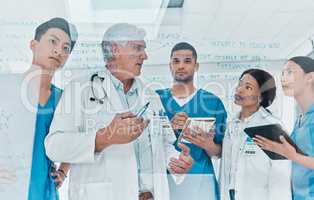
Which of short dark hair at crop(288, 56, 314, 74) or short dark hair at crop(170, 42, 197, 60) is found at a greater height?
short dark hair at crop(170, 42, 197, 60)

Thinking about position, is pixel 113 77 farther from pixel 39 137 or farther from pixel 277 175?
pixel 277 175

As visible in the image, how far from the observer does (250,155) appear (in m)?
1.66

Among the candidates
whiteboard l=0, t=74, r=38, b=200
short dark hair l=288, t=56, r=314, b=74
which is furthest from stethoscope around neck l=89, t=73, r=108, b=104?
short dark hair l=288, t=56, r=314, b=74

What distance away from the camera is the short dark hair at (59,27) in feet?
5.41

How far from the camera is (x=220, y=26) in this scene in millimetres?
1669

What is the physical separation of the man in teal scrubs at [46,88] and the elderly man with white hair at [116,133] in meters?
0.03

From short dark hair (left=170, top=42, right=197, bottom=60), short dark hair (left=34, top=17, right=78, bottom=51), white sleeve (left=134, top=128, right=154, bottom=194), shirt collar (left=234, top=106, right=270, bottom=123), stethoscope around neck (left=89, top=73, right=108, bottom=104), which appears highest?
short dark hair (left=34, top=17, right=78, bottom=51)

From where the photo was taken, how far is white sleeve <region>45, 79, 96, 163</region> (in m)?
1.62

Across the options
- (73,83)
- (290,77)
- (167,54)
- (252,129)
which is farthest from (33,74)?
(290,77)

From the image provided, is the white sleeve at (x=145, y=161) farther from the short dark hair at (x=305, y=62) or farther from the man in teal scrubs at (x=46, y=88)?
the short dark hair at (x=305, y=62)

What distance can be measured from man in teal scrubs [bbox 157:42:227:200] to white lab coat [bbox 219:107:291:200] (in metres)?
0.04

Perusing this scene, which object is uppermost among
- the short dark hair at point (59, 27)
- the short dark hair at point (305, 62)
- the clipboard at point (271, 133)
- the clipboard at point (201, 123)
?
the short dark hair at point (59, 27)

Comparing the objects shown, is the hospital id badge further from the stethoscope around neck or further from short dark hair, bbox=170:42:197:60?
the stethoscope around neck

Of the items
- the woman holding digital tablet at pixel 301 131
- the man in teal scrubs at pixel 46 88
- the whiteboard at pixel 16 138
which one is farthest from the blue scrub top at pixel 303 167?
the whiteboard at pixel 16 138
